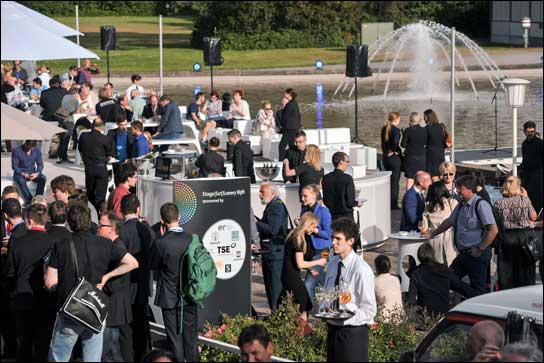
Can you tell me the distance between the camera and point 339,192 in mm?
15375

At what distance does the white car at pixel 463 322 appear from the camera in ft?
26.5

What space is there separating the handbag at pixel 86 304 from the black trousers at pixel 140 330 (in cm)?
86

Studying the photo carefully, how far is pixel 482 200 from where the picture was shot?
13.1 m

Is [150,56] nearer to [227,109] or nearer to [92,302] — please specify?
[227,109]

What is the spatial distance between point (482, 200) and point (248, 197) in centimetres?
239

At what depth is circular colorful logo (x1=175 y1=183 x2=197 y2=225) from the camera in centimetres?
1252

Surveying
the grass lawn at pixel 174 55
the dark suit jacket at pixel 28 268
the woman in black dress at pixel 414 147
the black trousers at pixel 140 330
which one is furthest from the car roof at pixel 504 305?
the grass lawn at pixel 174 55

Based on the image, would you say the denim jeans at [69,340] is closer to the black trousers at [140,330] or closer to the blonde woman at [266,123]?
the black trousers at [140,330]

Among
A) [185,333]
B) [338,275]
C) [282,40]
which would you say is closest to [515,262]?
[185,333]

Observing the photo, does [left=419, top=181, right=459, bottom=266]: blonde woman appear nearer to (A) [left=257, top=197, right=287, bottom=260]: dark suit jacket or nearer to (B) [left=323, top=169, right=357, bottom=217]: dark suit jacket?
(B) [left=323, top=169, right=357, bottom=217]: dark suit jacket

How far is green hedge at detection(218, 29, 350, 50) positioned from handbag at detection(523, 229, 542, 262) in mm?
49292

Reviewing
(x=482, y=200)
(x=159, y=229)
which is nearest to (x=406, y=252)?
(x=482, y=200)

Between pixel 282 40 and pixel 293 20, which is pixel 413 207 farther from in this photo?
pixel 282 40

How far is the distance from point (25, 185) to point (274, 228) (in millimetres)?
7930
